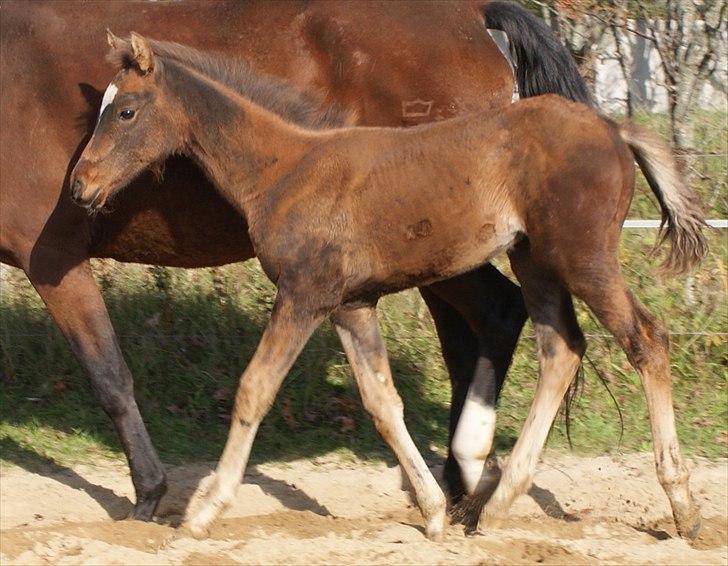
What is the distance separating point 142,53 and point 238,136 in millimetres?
491

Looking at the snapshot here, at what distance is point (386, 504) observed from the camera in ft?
17.3

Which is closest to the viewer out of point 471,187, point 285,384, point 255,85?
point 471,187

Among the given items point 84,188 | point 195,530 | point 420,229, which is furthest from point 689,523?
point 84,188

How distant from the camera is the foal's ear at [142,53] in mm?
4320

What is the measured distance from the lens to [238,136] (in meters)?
4.52

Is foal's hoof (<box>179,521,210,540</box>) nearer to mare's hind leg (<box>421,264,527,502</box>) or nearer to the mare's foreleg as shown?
the mare's foreleg

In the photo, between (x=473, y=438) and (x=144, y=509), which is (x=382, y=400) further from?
(x=144, y=509)

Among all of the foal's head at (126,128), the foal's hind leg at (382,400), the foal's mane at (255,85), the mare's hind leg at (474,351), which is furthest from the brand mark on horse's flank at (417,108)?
the foal's head at (126,128)

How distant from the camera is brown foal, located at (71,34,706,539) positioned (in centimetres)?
421

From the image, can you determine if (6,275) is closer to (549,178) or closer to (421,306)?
(421,306)

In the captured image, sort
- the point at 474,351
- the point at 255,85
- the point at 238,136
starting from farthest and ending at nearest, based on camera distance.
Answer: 1. the point at 474,351
2. the point at 255,85
3. the point at 238,136

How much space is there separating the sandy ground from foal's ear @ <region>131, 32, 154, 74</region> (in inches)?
70.4

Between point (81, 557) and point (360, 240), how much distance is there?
154 cm

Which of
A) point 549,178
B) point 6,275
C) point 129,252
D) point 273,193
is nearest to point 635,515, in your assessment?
point 549,178
